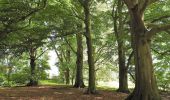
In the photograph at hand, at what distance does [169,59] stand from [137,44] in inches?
544

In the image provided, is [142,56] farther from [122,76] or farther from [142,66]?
[122,76]

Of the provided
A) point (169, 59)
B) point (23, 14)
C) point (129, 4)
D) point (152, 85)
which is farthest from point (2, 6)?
point (169, 59)

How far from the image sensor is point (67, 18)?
Answer: 21969mm

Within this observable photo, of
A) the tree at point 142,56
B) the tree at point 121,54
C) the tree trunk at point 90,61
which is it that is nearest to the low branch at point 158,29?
the tree at point 142,56

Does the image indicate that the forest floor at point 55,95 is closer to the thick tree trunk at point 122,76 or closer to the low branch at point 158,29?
the thick tree trunk at point 122,76

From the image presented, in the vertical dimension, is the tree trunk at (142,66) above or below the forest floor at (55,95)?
above

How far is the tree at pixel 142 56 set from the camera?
1596 cm

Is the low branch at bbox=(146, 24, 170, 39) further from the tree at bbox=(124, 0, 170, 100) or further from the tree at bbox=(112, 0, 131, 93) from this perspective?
the tree at bbox=(112, 0, 131, 93)

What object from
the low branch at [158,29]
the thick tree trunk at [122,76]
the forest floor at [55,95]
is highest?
the low branch at [158,29]

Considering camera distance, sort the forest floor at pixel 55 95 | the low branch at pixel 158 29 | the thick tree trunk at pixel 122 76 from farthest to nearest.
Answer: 1. the thick tree trunk at pixel 122 76
2. the forest floor at pixel 55 95
3. the low branch at pixel 158 29

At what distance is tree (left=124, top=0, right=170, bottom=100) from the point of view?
15961 mm

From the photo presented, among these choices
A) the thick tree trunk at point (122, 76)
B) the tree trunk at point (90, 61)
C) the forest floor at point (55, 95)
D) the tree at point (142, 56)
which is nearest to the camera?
the tree at point (142, 56)

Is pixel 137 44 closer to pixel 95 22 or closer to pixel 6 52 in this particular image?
pixel 6 52

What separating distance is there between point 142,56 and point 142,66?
538mm
